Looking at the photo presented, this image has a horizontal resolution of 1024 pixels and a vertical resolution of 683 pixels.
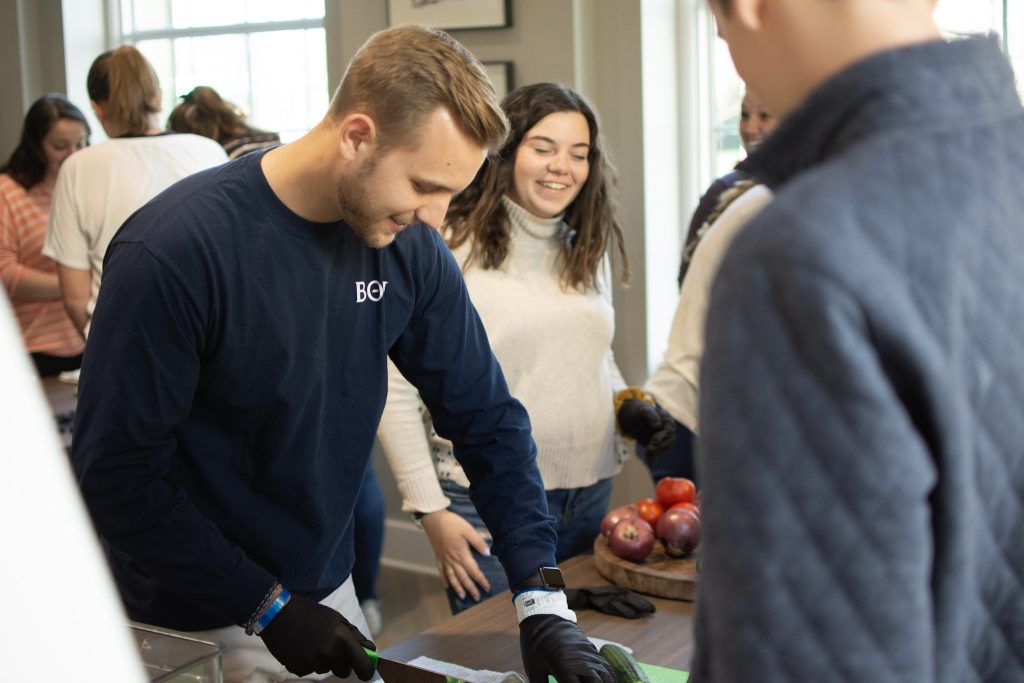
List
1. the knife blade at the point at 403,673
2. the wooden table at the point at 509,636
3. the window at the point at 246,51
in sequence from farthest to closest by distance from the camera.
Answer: the window at the point at 246,51 → the wooden table at the point at 509,636 → the knife blade at the point at 403,673

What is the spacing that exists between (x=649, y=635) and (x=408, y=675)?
480 mm

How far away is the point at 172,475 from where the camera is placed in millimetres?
1510

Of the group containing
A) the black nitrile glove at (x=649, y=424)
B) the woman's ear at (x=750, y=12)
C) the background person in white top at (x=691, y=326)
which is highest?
the woman's ear at (x=750, y=12)

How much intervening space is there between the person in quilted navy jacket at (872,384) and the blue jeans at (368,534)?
288 cm

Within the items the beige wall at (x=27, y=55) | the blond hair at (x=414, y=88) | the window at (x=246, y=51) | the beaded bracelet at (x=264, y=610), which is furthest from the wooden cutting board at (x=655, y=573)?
the beige wall at (x=27, y=55)

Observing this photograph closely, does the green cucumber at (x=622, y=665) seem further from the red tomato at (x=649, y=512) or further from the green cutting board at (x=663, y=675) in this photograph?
the red tomato at (x=649, y=512)

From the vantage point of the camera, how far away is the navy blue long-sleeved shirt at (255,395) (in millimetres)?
1396

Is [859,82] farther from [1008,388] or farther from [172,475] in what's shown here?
[172,475]

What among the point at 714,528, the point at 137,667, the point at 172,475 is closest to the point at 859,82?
the point at 714,528

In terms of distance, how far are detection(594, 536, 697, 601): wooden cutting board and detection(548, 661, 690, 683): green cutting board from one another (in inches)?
10.7

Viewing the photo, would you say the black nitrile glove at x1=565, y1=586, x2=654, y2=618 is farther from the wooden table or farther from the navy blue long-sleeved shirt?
the navy blue long-sleeved shirt

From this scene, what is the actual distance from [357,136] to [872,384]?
1038 mm

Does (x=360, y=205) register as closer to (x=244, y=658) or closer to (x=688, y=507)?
(x=244, y=658)

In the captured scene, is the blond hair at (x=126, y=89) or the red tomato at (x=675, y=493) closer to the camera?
the red tomato at (x=675, y=493)
